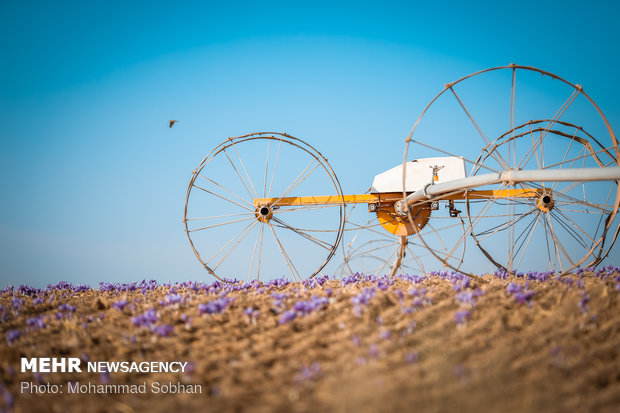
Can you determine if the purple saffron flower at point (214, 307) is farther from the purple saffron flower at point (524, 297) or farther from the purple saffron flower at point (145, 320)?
the purple saffron flower at point (524, 297)

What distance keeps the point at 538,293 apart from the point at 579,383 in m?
2.23

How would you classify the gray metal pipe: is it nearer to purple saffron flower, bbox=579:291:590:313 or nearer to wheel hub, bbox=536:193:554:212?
purple saffron flower, bbox=579:291:590:313

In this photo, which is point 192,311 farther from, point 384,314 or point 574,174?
point 574,174

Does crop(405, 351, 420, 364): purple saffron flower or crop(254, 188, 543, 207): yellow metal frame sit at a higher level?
crop(254, 188, 543, 207): yellow metal frame

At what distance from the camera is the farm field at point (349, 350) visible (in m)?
2.42

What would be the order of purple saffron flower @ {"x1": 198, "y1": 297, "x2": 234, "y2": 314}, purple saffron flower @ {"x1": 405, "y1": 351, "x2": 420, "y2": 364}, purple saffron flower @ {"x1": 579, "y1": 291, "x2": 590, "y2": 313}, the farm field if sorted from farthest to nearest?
purple saffron flower @ {"x1": 198, "y1": 297, "x2": 234, "y2": 314} < purple saffron flower @ {"x1": 579, "y1": 291, "x2": 590, "y2": 313} < purple saffron flower @ {"x1": 405, "y1": 351, "x2": 420, "y2": 364} < the farm field

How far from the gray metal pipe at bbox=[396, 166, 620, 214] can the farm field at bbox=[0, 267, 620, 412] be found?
154cm

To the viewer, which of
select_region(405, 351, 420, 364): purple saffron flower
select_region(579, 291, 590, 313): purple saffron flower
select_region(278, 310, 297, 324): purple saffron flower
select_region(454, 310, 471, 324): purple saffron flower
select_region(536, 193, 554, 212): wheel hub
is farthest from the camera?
select_region(536, 193, 554, 212): wheel hub

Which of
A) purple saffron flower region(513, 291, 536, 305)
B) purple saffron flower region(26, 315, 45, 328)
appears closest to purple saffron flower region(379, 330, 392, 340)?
purple saffron flower region(513, 291, 536, 305)

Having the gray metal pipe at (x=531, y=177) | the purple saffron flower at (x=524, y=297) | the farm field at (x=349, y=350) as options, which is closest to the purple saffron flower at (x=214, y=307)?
the farm field at (x=349, y=350)

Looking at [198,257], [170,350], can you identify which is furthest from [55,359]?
[198,257]

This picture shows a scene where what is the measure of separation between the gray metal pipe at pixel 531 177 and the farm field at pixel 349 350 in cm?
154

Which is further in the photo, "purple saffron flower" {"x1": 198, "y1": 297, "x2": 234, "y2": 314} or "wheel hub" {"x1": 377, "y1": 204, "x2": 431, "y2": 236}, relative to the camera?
"wheel hub" {"x1": 377, "y1": 204, "x2": 431, "y2": 236}

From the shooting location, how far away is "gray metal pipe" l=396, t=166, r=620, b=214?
489cm
